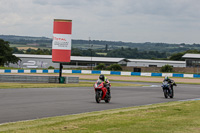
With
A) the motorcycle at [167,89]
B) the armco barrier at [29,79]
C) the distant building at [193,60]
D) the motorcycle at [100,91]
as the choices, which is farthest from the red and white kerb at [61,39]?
the distant building at [193,60]

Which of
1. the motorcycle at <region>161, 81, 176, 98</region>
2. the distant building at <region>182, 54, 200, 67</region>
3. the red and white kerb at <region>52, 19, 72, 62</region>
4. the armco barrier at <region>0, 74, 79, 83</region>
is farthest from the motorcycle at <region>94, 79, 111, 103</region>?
the distant building at <region>182, 54, 200, 67</region>

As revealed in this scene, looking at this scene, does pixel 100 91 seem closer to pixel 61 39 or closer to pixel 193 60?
pixel 61 39

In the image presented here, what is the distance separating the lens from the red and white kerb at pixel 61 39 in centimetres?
4081

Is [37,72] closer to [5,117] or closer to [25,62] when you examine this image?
[25,62]

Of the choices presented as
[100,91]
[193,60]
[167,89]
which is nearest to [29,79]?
[167,89]

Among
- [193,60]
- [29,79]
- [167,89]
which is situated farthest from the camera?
[193,60]

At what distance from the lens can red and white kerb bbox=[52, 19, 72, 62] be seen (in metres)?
40.8

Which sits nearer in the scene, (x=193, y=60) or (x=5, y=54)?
(x=5, y=54)

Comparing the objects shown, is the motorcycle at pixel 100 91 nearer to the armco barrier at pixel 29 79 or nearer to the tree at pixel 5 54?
the armco barrier at pixel 29 79

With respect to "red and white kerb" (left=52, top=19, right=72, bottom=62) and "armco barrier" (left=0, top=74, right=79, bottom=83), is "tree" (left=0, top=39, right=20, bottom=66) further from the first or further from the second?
"red and white kerb" (left=52, top=19, right=72, bottom=62)

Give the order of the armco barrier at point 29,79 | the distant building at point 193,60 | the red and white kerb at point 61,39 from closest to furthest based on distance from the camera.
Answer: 1. the red and white kerb at point 61,39
2. the armco barrier at point 29,79
3. the distant building at point 193,60

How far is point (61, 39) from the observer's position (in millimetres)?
41094

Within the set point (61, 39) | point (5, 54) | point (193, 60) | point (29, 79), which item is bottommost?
point (29, 79)

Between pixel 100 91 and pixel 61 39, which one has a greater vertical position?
pixel 61 39
